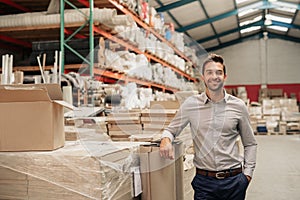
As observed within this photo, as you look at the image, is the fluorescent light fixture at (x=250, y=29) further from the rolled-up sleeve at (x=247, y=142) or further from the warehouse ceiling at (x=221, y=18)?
the rolled-up sleeve at (x=247, y=142)

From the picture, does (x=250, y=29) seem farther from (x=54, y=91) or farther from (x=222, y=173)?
(x=54, y=91)

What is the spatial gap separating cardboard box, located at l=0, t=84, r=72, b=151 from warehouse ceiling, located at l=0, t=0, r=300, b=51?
12.2 feet

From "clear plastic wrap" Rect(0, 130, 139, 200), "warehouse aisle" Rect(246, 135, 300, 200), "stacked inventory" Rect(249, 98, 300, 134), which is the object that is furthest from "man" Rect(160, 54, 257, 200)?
"stacked inventory" Rect(249, 98, 300, 134)

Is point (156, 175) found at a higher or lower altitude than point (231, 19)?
lower

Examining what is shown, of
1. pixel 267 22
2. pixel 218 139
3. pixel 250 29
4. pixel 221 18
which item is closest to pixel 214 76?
pixel 218 139

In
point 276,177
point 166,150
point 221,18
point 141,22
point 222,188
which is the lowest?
point 276,177

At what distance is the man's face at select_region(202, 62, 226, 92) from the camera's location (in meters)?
2.32

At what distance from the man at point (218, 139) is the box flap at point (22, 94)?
2.56 ft

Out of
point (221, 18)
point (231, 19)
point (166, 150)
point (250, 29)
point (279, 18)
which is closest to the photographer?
point (166, 150)

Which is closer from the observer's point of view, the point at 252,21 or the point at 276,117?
the point at 276,117

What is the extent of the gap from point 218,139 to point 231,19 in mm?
13885

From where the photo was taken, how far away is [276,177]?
20.2 feet

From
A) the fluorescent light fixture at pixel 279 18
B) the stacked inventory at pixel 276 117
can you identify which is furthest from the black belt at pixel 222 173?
the fluorescent light fixture at pixel 279 18

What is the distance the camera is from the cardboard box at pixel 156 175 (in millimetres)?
2380
